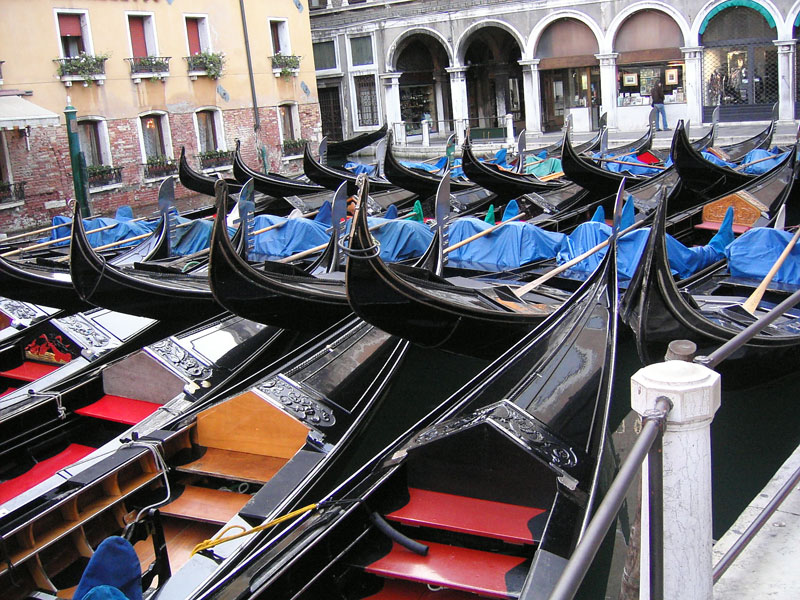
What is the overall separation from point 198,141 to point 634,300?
733 centimetres

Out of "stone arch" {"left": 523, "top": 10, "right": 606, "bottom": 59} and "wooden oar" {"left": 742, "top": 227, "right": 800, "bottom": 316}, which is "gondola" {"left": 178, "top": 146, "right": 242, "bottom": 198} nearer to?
"wooden oar" {"left": 742, "top": 227, "right": 800, "bottom": 316}

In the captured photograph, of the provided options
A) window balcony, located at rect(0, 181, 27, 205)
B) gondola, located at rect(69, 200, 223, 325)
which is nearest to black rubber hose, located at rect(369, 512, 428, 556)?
gondola, located at rect(69, 200, 223, 325)

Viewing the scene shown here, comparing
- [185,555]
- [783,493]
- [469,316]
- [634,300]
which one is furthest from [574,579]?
[469,316]

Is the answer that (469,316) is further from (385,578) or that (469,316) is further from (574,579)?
(574,579)

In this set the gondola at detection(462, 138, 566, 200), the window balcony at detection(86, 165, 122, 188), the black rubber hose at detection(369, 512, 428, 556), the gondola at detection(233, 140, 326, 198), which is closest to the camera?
the black rubber hose at detection(369, 512, 428, 556)

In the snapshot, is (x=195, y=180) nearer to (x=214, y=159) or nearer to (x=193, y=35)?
(x=214, y=159)

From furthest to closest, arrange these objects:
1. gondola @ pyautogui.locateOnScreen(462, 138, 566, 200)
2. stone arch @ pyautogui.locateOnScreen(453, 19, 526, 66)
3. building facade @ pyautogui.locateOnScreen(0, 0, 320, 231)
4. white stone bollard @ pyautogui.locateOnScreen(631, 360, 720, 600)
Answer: stone arch @ pyautogui.locateOnScreen(453, 19, 526, 66) → building facade @ pyautogui.locateOnScreen(0, 0, 320, 231) → gondola @ pyautogui.locateOnScreen(462, 138, 566, 200) → white stone bollard @ pyautogui.locateOnScreen(631, 360, 720, 600)

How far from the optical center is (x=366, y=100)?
11.9 metres

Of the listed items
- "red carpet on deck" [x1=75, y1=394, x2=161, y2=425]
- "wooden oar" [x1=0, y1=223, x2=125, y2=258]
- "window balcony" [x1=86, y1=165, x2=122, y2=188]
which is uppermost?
"window balcony" [x1=86, y1=165, x2=122, y2=188]

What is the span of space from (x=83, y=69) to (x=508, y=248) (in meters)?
5.41

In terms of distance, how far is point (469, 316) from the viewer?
8.34 ft

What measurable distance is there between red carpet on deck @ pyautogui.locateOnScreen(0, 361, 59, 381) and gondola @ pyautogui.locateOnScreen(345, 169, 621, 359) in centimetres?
125

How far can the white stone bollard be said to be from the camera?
2.98 ft

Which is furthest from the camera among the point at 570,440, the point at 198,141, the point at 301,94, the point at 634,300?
the point at 301,94
